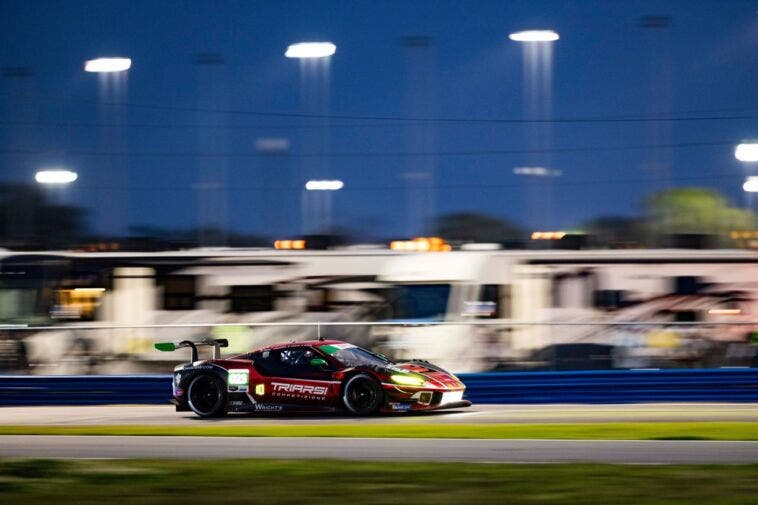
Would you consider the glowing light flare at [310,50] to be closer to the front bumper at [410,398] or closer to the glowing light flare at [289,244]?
the glowing light flare at [289,244]

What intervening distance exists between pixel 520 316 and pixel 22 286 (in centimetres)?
1115

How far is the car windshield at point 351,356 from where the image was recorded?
54.5 ft

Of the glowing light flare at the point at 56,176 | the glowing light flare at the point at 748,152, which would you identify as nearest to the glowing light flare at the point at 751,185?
the glowing light flare at the point at 748,152

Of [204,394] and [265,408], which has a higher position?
[204,394]

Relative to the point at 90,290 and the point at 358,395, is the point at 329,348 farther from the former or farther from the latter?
the point at 90,290

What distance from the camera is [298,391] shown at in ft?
55.2

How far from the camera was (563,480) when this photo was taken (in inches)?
366

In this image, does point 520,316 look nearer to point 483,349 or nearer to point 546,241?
point 546,241

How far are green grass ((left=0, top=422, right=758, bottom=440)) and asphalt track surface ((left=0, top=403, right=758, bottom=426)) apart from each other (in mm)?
700

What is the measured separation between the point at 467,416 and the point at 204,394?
3765 millimetres

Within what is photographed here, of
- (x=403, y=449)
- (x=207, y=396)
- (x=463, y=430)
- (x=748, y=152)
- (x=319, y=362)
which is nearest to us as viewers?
(x=403, y=449)

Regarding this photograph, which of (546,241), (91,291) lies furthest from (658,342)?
(91,291)

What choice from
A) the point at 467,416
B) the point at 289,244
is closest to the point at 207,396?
the point at 467,416

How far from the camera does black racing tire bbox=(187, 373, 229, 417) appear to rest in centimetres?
1708
